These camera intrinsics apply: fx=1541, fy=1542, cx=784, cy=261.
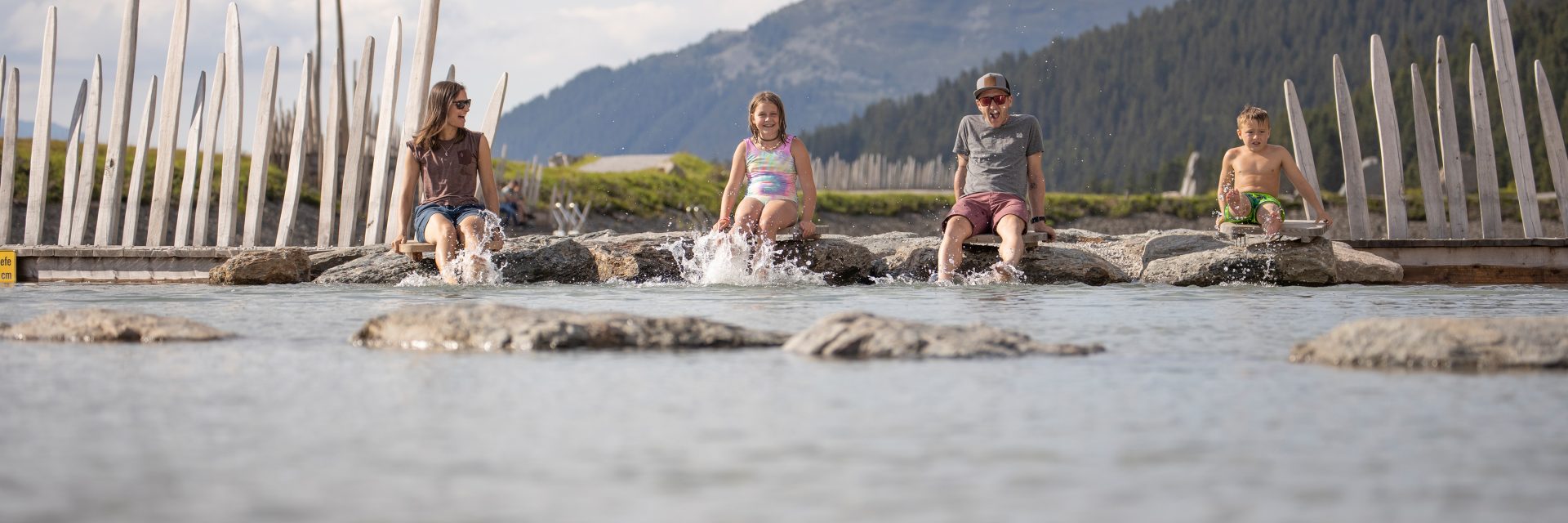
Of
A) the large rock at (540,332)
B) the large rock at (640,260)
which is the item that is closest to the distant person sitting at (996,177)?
the large rock at (640,260)

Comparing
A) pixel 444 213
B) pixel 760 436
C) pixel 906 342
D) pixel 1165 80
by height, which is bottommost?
pixel 760 436

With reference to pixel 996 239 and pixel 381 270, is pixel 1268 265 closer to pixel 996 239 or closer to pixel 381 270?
pixel 996 239

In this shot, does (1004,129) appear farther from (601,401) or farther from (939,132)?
(939,132)

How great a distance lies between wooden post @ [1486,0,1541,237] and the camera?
11.5 m

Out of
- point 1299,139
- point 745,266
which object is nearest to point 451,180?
point 745,266

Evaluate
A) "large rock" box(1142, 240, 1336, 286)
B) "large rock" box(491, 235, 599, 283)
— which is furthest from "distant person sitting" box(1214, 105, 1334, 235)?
"large rock" box(491, 235, 599, 283)

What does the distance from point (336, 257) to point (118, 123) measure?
10.7 ft

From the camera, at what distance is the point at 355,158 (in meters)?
12.0

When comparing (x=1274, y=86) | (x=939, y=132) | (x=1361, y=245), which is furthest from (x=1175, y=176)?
(x=1361, y=245)

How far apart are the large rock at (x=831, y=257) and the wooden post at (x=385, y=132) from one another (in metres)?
3.34

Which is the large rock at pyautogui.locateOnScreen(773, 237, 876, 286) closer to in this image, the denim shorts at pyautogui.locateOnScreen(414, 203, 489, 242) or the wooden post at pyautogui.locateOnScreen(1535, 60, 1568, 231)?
the denim shorts at pyautogui.locateOnScreen(414, 203, 489, 242)

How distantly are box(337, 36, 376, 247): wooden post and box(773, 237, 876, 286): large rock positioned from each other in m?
3.76

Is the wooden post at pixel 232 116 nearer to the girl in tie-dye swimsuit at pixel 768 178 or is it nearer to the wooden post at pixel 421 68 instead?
the wooden post at pixel 421 68

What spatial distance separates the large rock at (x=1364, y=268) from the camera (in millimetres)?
10609
